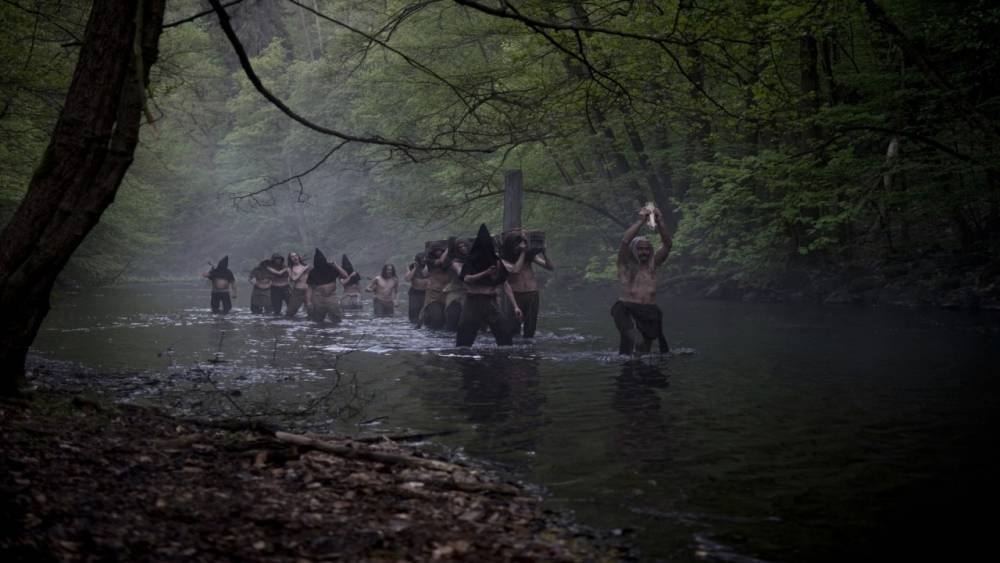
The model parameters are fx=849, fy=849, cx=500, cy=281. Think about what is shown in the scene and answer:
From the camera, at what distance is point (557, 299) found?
3422 cm

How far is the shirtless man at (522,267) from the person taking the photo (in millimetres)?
Answer: 15686

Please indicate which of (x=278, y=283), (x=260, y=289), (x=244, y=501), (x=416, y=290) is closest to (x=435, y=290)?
(x=416, y=290)

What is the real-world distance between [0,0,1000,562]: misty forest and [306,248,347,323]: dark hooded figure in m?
0.11

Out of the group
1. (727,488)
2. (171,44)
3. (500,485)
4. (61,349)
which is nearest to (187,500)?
(500,485)

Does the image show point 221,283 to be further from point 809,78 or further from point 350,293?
point 809,78

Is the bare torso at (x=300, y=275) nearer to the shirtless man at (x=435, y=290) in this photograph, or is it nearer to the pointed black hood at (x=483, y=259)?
the shirtless man at (x=435, y=290)

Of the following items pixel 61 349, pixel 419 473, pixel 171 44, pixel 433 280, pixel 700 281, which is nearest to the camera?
pixel 419 473

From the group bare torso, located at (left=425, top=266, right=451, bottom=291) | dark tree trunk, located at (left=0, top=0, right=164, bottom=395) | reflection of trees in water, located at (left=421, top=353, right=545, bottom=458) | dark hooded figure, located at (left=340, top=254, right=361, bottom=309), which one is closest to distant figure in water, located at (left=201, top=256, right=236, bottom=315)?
dark hooded figure, located at (left=340, top=254, right=361, bottom=309)

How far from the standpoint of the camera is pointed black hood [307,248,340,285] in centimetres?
2178

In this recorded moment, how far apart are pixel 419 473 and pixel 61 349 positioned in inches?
450

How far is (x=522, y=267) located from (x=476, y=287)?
1289 mm

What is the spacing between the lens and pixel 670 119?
20.2 metres

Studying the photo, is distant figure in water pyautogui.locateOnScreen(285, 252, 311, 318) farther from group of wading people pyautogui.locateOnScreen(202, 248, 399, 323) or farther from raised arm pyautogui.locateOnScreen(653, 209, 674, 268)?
raised arm pyautogui.locateOnScreen(653, 209, 674, 268)

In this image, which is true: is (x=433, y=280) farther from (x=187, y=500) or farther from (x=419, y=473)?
(x=187, y=500)
